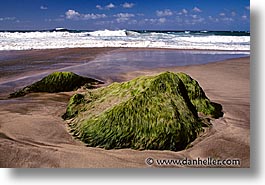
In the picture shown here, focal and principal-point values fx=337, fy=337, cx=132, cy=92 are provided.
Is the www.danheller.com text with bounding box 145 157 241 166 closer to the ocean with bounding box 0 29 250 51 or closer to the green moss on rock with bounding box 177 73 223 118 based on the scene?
the green moss on rock with bounding box 177 73 223 118

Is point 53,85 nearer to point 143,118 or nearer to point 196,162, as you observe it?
point 143,118

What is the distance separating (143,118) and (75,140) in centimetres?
42

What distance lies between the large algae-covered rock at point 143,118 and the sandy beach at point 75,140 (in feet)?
0.19

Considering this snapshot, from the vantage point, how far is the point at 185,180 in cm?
193

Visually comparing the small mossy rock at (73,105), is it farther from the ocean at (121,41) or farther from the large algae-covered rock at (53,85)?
the ocean at (121,41)

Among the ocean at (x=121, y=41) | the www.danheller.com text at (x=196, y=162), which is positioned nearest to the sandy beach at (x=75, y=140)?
the www.danheller.com text at (x=196, y=162)

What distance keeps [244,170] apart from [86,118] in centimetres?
99

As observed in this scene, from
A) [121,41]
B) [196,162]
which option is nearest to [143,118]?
[196,162]

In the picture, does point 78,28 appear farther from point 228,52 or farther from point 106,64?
point 228,52

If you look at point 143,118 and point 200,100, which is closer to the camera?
point 143,118

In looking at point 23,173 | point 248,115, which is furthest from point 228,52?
point 23,173

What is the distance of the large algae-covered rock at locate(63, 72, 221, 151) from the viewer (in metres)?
1.95

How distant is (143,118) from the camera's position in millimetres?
1994

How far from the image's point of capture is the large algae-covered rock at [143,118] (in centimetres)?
195
